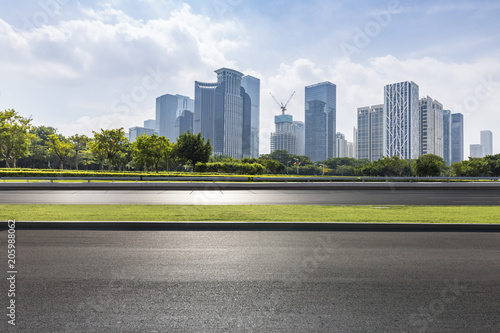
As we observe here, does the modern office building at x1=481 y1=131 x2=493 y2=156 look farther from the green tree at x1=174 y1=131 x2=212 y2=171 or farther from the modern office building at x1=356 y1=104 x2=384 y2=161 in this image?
the green tree at x1=174 y1=131 x2=212 y2=171

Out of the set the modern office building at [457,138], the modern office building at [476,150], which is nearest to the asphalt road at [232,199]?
the modern office building at [457,138]

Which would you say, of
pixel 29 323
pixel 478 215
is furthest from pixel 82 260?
pixel 478 215

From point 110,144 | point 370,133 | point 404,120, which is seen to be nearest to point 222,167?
point 110,144

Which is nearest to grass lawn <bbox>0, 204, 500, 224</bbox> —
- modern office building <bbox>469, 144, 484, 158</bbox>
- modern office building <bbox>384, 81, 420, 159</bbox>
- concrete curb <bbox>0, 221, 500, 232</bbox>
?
concrete curb <bbox>0, 221, 500, 232</bbox>

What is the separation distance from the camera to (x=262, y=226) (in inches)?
323

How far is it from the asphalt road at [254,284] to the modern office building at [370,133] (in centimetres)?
17487

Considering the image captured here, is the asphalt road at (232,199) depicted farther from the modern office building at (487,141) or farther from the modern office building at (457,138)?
the modern office building at (457,138)

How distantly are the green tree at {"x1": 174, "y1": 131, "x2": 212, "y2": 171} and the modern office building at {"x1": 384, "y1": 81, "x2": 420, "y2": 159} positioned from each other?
412 feet

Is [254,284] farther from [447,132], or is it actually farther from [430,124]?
[447,132]

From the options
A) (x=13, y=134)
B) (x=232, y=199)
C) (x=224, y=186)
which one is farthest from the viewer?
(x=13, y=134)

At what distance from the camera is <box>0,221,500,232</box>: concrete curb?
8047 millimetres

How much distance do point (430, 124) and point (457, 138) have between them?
19186 millimetres

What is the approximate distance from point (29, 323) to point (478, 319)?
490 cm

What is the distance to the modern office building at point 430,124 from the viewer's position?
148m
